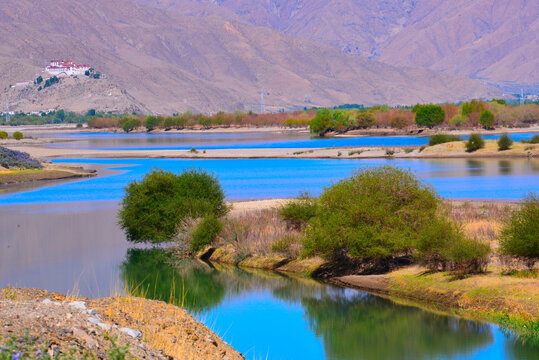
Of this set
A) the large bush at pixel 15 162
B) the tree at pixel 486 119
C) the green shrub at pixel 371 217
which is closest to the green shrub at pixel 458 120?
the tree at pixel 486 119

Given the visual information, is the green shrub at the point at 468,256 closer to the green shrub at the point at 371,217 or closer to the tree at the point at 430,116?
the green shrub at the point at 371,217

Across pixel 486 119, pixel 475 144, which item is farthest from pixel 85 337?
pixel 486 119

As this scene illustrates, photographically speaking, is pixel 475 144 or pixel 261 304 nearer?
pixel 261 304

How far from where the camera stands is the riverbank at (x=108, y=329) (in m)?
9.98

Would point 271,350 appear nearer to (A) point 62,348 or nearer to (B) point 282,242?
(A) point 62,348

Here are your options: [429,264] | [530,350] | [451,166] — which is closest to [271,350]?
[530,350]

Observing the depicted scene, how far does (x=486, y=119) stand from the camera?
131750mm

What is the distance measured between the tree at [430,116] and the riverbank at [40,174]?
7996 cm

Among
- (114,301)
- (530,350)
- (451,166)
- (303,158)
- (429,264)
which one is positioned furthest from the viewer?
(303,158)

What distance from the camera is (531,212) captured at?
64.7 feet

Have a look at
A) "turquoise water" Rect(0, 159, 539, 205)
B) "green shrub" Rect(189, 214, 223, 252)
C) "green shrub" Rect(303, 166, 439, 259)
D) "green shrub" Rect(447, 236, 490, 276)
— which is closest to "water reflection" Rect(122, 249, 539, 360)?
"green shrub" Rect(303, 166, 439, 259)

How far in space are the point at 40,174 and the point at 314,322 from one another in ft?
169

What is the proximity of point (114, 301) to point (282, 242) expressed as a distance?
11.9 meters

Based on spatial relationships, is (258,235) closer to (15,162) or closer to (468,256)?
(468,256)
